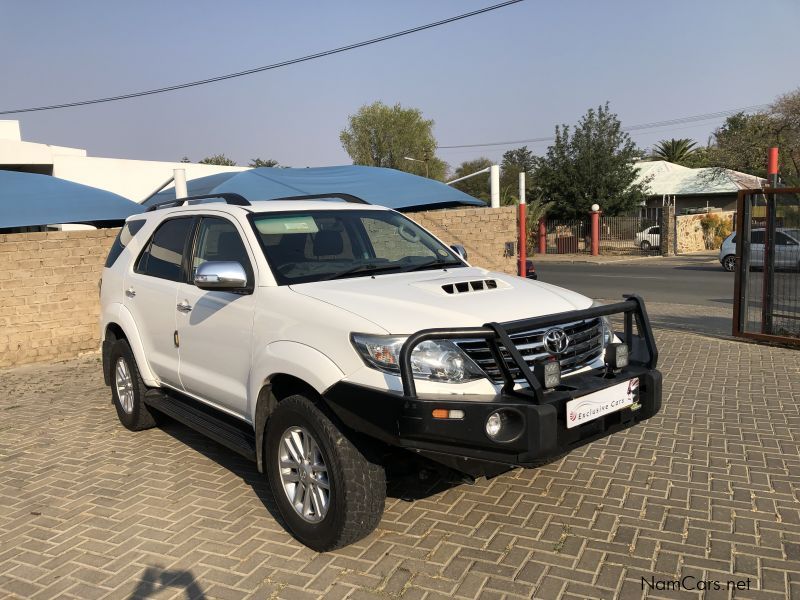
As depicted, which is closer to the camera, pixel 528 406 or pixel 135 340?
pixel 528 406

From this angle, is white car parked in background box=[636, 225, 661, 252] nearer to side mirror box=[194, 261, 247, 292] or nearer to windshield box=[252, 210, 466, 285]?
windshield box=[252, 210, 466, 285]

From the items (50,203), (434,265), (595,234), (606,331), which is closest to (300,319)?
Answer: (434,265)

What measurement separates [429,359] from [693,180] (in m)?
45.2

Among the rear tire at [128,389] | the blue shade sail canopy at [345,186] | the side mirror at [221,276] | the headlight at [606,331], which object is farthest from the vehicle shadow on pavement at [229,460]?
the blue shade sail canopy at [345,186]

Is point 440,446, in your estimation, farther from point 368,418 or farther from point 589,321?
point 589,321

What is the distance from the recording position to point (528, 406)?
3.02 meters

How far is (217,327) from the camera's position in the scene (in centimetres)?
427

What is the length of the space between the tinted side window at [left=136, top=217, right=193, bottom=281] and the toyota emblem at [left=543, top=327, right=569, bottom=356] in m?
2.83

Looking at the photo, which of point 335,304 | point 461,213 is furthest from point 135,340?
point 461,213

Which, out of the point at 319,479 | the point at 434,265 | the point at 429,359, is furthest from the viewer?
the point at 434,265

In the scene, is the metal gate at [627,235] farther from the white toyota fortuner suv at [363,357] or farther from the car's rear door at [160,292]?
the car's rear door at [160,292]

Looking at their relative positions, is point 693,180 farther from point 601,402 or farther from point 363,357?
point 363,357

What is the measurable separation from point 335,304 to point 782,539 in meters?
2.74

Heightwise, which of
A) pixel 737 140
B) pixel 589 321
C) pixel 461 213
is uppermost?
pixel 737 140
